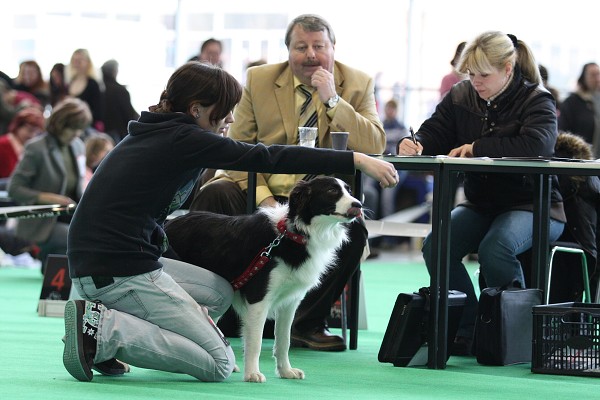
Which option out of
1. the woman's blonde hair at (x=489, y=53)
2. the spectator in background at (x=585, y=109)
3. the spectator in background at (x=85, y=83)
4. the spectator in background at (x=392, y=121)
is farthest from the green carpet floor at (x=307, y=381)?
the spectator in background at (x=392, y=121)

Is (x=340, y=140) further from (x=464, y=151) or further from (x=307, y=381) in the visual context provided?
(x=307, y=381)

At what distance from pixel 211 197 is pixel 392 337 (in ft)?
3.83

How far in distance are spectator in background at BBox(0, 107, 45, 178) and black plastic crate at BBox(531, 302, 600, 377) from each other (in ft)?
21.6

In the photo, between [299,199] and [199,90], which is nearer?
[199,90]

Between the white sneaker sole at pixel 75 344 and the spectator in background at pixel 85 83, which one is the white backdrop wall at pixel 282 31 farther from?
the white sneaker sole at pixel 75 344

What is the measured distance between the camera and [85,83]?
1133cm

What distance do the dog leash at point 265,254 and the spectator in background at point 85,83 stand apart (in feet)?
25.2

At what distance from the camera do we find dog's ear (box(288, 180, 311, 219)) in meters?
3.96

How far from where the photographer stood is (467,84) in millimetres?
5102

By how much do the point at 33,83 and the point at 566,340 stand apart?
29.0ft

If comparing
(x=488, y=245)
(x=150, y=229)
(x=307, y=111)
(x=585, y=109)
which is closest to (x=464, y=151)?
(x=488, y=245)

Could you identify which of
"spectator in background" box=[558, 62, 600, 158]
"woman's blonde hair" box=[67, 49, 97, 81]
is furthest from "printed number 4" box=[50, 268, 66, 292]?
"spectator in background" box=[558, 62, 600, 158]

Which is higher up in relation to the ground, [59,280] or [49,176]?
[49,176]

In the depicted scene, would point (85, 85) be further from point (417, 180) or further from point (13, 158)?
point (417, 180)
